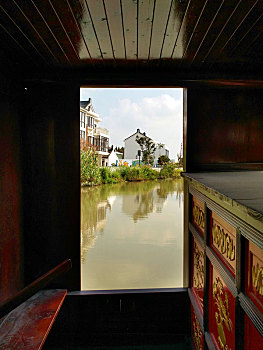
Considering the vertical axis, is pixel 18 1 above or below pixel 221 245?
above

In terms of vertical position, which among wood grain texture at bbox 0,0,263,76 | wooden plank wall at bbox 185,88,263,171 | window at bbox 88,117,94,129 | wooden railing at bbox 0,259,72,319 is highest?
window at bbox 88,117,94,129

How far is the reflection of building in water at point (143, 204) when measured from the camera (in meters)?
3.25

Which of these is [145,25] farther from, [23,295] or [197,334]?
[197,334]

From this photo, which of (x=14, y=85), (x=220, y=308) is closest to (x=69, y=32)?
(x=14, y=85)

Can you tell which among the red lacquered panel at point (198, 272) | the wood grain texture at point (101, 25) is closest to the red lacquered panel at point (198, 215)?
the red lacquered panel at point (198, 272)

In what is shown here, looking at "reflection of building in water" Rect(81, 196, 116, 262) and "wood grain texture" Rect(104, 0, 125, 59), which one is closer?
"wood grain texture" Rect(104, 0, 125, 59)

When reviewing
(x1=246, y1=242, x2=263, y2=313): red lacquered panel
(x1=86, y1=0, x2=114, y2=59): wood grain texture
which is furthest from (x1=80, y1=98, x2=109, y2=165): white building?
(x1=246, y1=242, x2=263, y2=313): red lacquered panel

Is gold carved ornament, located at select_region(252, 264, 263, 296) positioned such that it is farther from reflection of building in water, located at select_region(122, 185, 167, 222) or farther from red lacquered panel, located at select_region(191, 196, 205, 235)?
reflection of building in water, located at select_region(122, 185, 167, 222)

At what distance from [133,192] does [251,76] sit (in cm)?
174

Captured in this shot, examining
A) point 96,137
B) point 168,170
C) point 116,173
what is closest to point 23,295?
point 168,170

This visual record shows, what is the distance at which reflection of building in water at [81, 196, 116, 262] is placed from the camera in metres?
2.90

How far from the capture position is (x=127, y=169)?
168 inches

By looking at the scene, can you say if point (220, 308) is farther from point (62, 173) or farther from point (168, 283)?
point (62, 173)

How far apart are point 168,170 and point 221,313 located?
2356 mm
